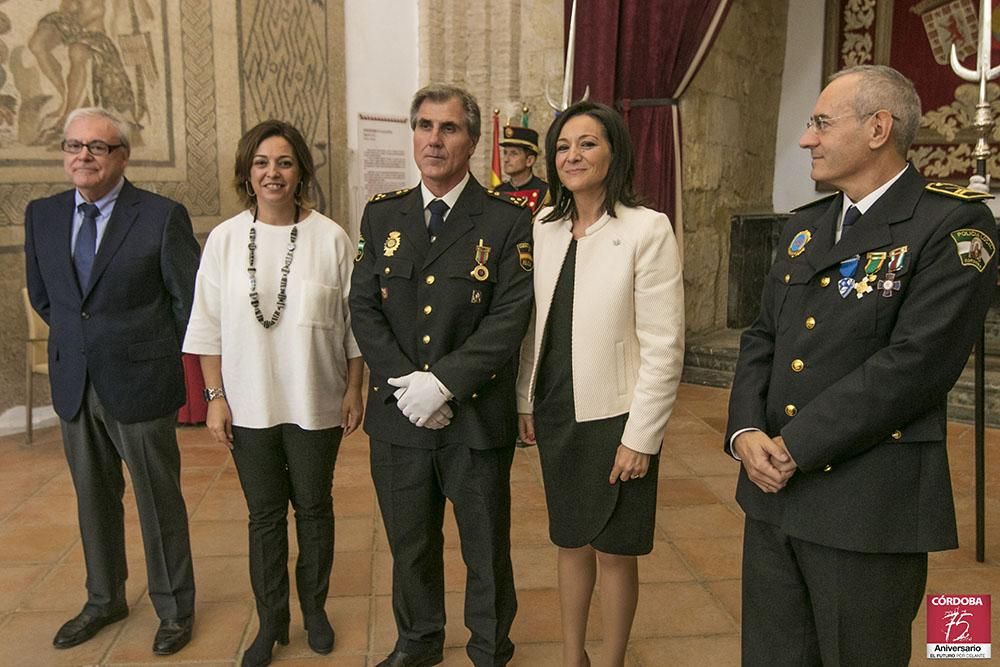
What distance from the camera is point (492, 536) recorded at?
2.22 metres

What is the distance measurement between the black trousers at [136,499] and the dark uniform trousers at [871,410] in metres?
1.72

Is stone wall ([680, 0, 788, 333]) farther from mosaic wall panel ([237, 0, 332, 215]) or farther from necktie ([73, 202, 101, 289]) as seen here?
necktie ([73, 202, 101, 289])

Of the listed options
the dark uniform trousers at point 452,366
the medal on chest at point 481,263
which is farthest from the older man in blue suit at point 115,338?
the medal on chest at point 481,263

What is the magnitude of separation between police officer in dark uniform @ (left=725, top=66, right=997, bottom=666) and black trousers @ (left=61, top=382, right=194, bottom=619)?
1.71 m

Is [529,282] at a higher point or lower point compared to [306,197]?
lower

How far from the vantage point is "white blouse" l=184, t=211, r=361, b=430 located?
2273 mm

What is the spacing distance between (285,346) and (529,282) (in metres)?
0.69

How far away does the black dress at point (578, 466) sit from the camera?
6.62 feet

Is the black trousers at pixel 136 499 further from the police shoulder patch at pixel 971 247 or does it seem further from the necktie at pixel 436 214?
the police shoulder patch at pixel 971 247

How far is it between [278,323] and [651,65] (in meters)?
4.15

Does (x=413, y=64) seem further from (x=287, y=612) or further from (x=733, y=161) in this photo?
(x=287, y=612)

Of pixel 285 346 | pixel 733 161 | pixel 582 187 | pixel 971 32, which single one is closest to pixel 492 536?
pixel 285 346

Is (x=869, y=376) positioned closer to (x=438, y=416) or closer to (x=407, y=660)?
(x=438, y=416)

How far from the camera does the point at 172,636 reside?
256cm
